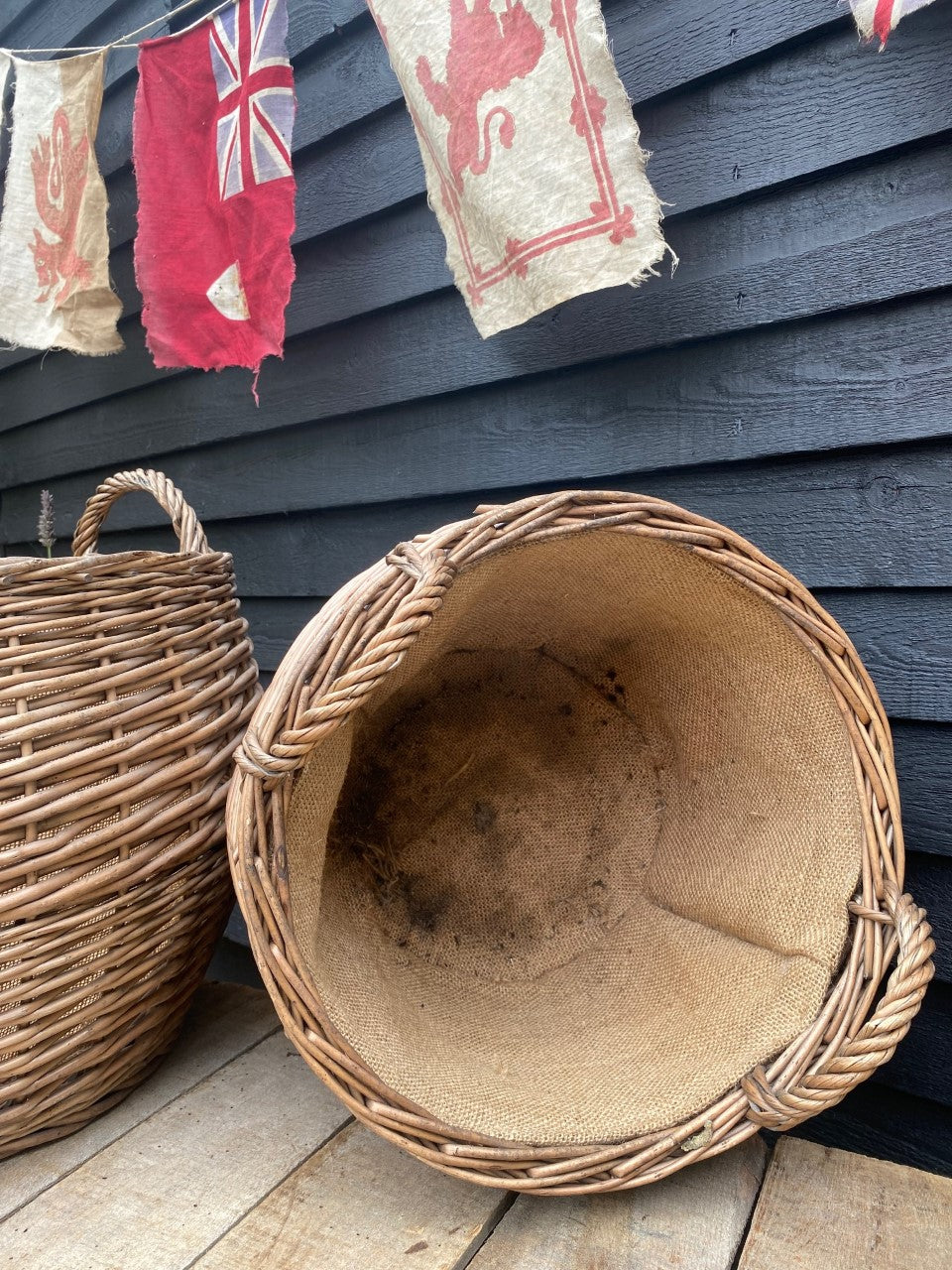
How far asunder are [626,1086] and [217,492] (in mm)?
1437

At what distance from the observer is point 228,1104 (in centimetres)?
91

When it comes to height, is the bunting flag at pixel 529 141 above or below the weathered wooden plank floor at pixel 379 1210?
above

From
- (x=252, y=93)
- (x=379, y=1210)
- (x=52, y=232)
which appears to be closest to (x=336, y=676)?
(x=379, y=1210)

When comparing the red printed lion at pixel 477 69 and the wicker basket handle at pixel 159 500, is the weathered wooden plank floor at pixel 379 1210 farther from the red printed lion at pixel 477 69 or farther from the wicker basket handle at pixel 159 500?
the red printed lion at pixel 477 69

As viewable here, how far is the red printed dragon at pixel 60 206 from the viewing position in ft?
4.81

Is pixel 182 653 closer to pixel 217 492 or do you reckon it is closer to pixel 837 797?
pixel 837 797

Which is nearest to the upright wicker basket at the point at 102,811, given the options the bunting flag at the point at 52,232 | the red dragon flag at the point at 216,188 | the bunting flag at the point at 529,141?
the bunting flag at the point at 529,141

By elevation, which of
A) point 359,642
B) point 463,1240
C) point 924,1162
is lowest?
point 924,1162

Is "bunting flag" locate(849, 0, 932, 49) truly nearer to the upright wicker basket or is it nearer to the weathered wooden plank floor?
the upright wicker basket

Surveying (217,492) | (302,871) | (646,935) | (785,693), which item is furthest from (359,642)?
(217,492)

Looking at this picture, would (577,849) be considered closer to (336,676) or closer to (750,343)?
(336,676)

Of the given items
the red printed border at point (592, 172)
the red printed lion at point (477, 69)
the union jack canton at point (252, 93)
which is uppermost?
the union jack canton at point (252, 93)

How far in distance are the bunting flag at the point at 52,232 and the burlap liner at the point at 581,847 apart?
40.7 inches

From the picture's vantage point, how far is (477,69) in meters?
0.94
